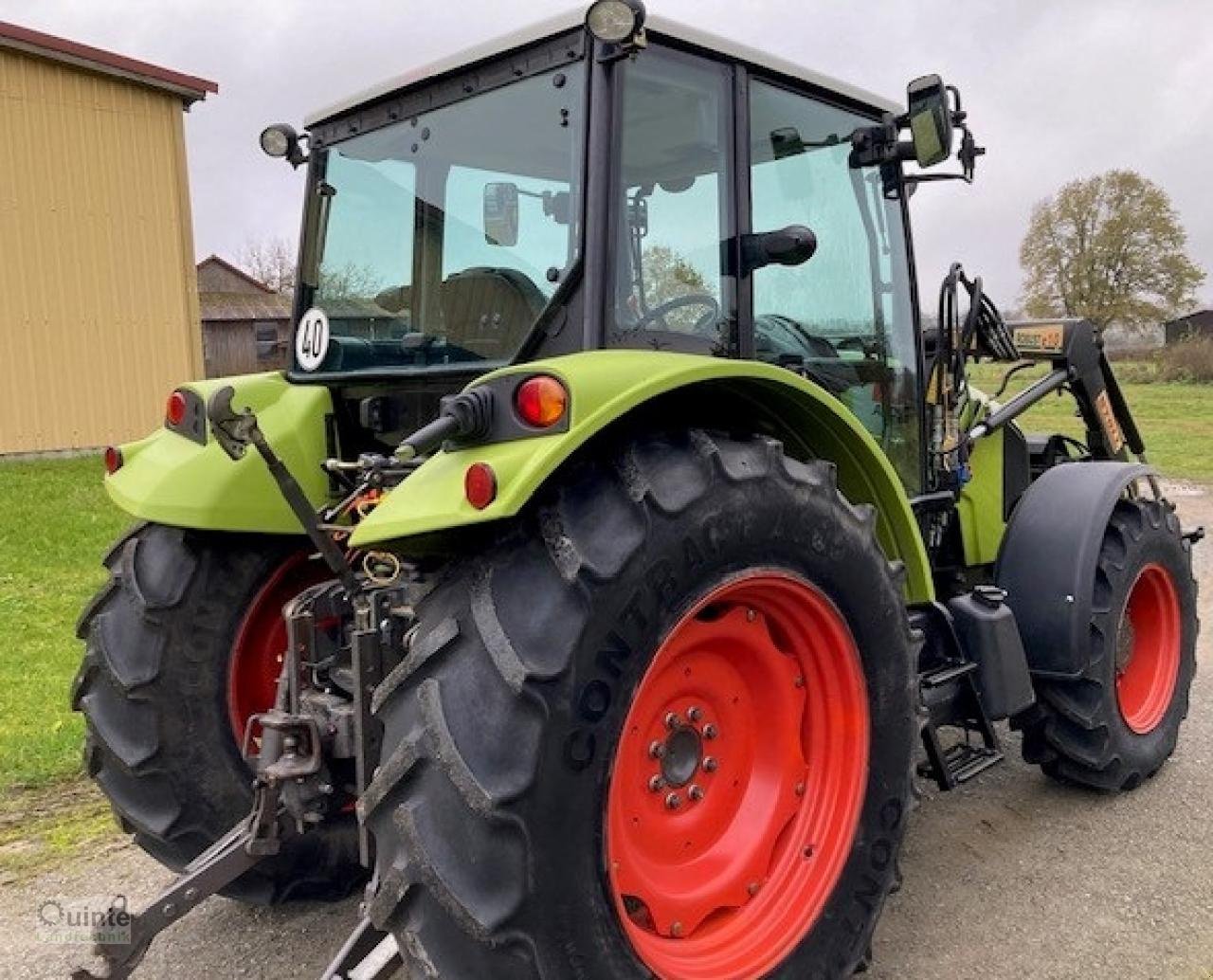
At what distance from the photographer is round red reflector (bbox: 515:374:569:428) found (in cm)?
204

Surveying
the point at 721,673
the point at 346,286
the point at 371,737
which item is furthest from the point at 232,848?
the point at 346,286

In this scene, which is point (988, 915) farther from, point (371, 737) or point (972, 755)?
point (371, 737)

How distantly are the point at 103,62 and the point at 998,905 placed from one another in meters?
13.0

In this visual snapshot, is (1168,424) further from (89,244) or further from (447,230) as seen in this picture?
(447,230)

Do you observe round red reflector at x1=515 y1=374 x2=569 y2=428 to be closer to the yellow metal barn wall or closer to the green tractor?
the green tractor

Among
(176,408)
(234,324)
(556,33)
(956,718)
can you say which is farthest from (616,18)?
(234,324)

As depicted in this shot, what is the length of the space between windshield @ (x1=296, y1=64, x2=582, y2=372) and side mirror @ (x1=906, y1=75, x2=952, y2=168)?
1.10m

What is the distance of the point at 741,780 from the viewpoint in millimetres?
2623

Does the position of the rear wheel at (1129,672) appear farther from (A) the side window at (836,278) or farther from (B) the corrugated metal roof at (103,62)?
(B) the corrugated metal roof at (103,62)

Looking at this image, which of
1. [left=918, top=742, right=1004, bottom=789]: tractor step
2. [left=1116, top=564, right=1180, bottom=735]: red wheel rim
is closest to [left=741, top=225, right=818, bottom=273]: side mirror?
[left=918, top=742, right=1004, bottom=789]: tractor step

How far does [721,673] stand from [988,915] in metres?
1.22

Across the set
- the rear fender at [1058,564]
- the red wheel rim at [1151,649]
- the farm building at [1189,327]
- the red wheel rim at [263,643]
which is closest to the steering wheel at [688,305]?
the red wheel rim at [263,643]

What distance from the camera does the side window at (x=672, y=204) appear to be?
2650 millimetres

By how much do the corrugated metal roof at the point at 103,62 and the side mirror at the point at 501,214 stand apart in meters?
11.4
